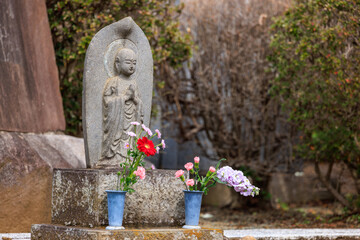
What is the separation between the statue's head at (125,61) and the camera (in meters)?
5.42

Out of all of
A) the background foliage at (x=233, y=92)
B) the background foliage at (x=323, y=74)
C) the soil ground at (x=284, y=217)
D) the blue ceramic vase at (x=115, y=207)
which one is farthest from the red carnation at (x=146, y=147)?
the background foliage at (x=233, y=92)

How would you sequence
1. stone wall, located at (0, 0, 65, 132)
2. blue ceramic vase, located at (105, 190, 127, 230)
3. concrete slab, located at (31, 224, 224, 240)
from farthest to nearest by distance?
1. stone wall, located at (0, 0, 65, 132)
2. blue ceramic vase, located at (105, 190, 127, 230)
3. concrete slab, located at (31, 224, 224, 240)

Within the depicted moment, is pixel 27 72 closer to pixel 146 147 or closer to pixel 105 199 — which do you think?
pixel 105 199

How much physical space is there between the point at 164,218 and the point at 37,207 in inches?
92.4

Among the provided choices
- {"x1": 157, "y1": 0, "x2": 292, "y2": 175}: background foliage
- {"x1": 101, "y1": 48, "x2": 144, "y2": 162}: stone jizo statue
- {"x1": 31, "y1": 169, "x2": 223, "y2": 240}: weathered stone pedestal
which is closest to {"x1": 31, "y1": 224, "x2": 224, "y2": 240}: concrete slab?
{"x1": 31, "y1": 169, "x2": 223, "y2": 240}: weathered stone pedestal

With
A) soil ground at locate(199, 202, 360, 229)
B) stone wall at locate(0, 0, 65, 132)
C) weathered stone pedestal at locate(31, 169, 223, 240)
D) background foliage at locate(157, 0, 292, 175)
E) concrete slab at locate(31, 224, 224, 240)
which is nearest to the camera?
concrete slab at locate(31, 224, 224, 240)

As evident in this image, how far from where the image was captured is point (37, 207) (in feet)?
22.5

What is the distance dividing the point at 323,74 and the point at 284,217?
3466mm

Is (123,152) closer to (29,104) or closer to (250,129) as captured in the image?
(29,104)

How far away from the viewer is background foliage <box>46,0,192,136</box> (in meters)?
9.68

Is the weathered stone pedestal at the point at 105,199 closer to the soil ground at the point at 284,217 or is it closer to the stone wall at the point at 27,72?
the stone wall at the point at 27,72

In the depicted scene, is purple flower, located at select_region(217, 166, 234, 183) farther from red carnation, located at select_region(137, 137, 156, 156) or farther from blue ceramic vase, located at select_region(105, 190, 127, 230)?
blue ceramic vase, located at select_region(105, 190, 127, 230)

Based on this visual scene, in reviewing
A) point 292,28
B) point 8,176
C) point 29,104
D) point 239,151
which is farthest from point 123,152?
point 239,151

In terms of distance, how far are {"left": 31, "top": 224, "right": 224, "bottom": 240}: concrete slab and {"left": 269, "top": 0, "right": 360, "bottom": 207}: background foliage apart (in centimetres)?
442
